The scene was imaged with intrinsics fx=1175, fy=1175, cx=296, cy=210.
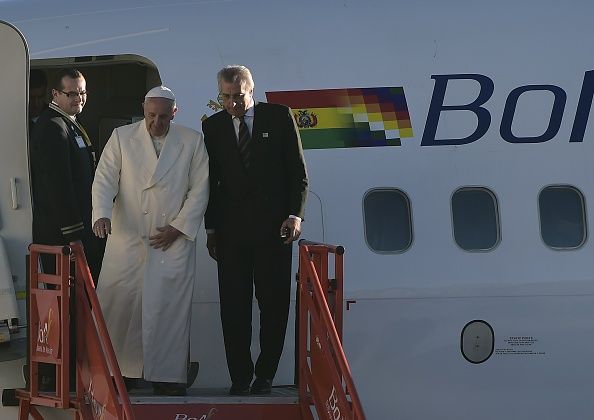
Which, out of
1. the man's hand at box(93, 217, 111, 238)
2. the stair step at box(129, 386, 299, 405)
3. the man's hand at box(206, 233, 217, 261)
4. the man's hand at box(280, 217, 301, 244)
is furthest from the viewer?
the man's hand at box(206, 233, 217, 261)

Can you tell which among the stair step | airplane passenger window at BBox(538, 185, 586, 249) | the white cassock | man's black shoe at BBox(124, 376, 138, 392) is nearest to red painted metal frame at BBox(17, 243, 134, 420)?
the stair step

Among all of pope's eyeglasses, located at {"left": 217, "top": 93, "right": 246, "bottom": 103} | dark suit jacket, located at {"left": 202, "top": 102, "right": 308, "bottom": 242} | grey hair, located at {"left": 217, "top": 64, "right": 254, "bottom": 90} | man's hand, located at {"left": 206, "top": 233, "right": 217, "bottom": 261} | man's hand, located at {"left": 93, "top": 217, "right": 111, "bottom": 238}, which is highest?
grey hair, located at {"left": 217, "top": 64, "right": 254, "bottom": 90}

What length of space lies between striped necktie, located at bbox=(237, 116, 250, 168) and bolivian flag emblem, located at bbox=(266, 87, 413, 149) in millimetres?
873

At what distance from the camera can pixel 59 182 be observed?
7.25 metres

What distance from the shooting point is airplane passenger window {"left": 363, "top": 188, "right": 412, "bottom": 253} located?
8.03m

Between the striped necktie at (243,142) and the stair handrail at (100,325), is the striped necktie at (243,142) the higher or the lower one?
the higher one

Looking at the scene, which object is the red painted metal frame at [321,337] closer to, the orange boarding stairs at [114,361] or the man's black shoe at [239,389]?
the orange boarding stairs at [114,361]

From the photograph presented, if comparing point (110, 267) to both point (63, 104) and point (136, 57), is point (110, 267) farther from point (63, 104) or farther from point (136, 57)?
point (136, 57)

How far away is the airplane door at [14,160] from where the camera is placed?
748cm

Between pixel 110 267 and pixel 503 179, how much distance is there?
276 cm

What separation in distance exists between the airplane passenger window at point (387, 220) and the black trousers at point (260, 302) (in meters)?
1.01

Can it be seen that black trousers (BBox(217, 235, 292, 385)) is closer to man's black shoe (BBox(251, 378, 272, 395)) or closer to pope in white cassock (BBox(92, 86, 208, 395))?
man's black shoe (BBox(251, 378, 272, 395))

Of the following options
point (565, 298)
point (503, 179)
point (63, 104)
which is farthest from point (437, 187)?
point (63, 104)

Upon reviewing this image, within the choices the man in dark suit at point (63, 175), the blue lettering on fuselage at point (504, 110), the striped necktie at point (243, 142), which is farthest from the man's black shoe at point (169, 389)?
the blue lettering on fuselage at point (504, 110)
